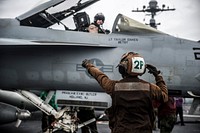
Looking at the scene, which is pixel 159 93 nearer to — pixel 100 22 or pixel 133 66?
pixel 133 66

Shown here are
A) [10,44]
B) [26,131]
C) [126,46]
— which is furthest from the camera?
[26,131]

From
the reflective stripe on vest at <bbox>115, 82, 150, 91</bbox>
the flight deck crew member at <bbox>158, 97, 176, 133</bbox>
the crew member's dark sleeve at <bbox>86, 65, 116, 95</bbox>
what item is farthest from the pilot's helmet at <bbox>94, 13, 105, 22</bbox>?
the reflective stripe on vest at <bbox>115, 82, 150, 91</bbox>

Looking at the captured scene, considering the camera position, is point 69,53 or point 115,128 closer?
point 115,128

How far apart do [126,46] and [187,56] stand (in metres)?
1.14

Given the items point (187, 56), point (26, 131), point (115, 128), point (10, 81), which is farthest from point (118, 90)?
point (26, 131)

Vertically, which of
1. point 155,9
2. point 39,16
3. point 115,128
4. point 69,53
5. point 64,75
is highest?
point 155,9

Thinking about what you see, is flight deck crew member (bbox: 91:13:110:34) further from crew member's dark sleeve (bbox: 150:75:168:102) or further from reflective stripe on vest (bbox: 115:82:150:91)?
reflective stripe on vest (bbox: 115:82:150:91)

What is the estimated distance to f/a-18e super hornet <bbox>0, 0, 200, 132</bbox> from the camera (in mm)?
5082

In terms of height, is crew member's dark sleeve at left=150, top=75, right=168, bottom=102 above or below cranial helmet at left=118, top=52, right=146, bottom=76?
below

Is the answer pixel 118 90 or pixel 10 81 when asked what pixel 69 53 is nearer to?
pixel 10 81

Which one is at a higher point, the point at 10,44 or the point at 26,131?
the point at 10,44

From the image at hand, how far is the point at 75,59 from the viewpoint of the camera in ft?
17.4

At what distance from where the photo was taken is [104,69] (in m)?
5.22

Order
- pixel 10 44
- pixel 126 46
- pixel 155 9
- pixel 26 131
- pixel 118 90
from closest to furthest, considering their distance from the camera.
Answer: pixel 118 90, pixel 10 44, pixel 126 46, pixel 26 131, pixel 155 9
